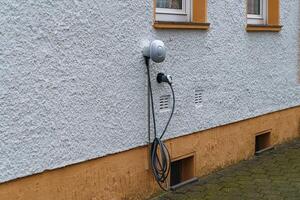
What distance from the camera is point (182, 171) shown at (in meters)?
6.14

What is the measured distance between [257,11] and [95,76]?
159 inches

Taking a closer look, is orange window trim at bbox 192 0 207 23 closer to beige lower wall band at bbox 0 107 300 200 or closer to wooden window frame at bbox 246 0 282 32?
beige lower wall band at bbox 0 107 300 200

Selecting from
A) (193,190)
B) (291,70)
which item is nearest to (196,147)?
(193,190)

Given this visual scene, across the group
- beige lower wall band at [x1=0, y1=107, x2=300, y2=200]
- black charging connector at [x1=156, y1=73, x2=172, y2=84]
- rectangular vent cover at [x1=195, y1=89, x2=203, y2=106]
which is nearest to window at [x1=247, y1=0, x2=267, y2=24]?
beige lower wall band at [x1=0, y1=107, x2=300, y2=200]

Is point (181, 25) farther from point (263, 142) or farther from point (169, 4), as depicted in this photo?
point (263, 142)

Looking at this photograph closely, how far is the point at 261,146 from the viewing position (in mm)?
7797

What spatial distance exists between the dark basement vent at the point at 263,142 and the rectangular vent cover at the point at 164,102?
2597 millimetres

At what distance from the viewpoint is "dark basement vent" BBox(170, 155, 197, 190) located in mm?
6055

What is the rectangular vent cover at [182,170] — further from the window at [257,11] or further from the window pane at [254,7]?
the window pane at [254,7]

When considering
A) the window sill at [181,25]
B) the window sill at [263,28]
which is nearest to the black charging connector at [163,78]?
the window sill at [181,25]

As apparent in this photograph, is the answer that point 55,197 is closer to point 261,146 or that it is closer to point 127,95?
point 127,95

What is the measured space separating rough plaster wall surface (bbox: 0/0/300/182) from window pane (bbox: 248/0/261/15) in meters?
0.84

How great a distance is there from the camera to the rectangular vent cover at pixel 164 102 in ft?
18.0

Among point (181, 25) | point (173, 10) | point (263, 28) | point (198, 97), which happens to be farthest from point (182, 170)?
point (263, 28)
